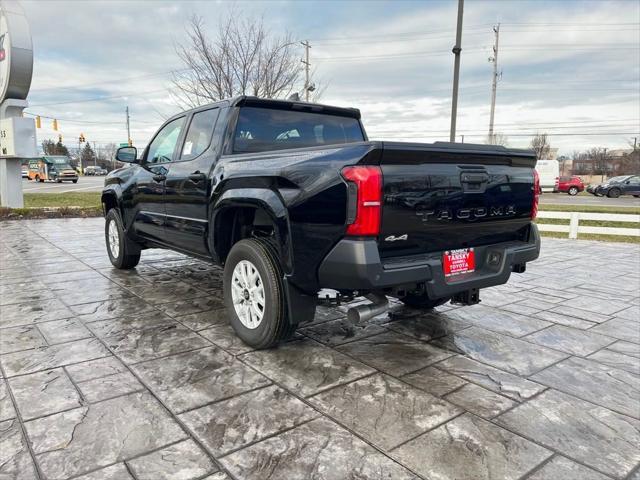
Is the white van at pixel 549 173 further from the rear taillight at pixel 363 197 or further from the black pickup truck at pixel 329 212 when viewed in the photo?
the rear taillight at pixel 363 197

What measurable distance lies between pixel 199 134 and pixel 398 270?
2.64 metres

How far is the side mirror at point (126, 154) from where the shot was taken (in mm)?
5352

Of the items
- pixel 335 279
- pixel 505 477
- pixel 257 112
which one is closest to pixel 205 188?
pixel 257 112

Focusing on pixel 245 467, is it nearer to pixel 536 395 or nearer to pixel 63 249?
pixel 536 395

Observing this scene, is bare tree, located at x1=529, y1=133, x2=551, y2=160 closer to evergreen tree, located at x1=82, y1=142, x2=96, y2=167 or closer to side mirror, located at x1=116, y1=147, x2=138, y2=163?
side mirror, located at x1=116, y1=147, x2=138, y2=163

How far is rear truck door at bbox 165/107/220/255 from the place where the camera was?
165 inches

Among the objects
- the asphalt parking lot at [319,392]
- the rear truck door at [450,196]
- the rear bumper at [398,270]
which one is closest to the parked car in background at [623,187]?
the asphalt parking lot at [319,392]

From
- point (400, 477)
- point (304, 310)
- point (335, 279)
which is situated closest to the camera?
point (400, 477)

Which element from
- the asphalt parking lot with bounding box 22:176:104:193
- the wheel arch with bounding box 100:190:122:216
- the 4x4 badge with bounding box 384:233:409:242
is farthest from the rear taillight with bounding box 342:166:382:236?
the asphalt parking lot with bounding box 22:176:104:193

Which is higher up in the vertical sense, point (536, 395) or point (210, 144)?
point (210, 144)

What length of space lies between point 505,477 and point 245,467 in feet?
3.88

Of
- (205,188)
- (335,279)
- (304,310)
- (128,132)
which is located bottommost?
(304,310)

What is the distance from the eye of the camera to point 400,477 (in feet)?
6.95

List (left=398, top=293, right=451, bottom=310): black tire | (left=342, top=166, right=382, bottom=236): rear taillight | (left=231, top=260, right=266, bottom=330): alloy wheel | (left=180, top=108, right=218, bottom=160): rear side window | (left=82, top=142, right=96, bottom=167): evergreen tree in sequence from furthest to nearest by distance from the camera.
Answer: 1. (left=82, top=142, right=96, bottom=167): evergreen tree
2. (left=398, top=293, right=451, bottom=310): black tire
3. (left=180, top=108, right=218, bottom=160): rear side window
4. (left=231, top=260, right=266, bottom=330): alloy wheel
5. (left=342, top=166, right=382, bottom=236): rear taillight
